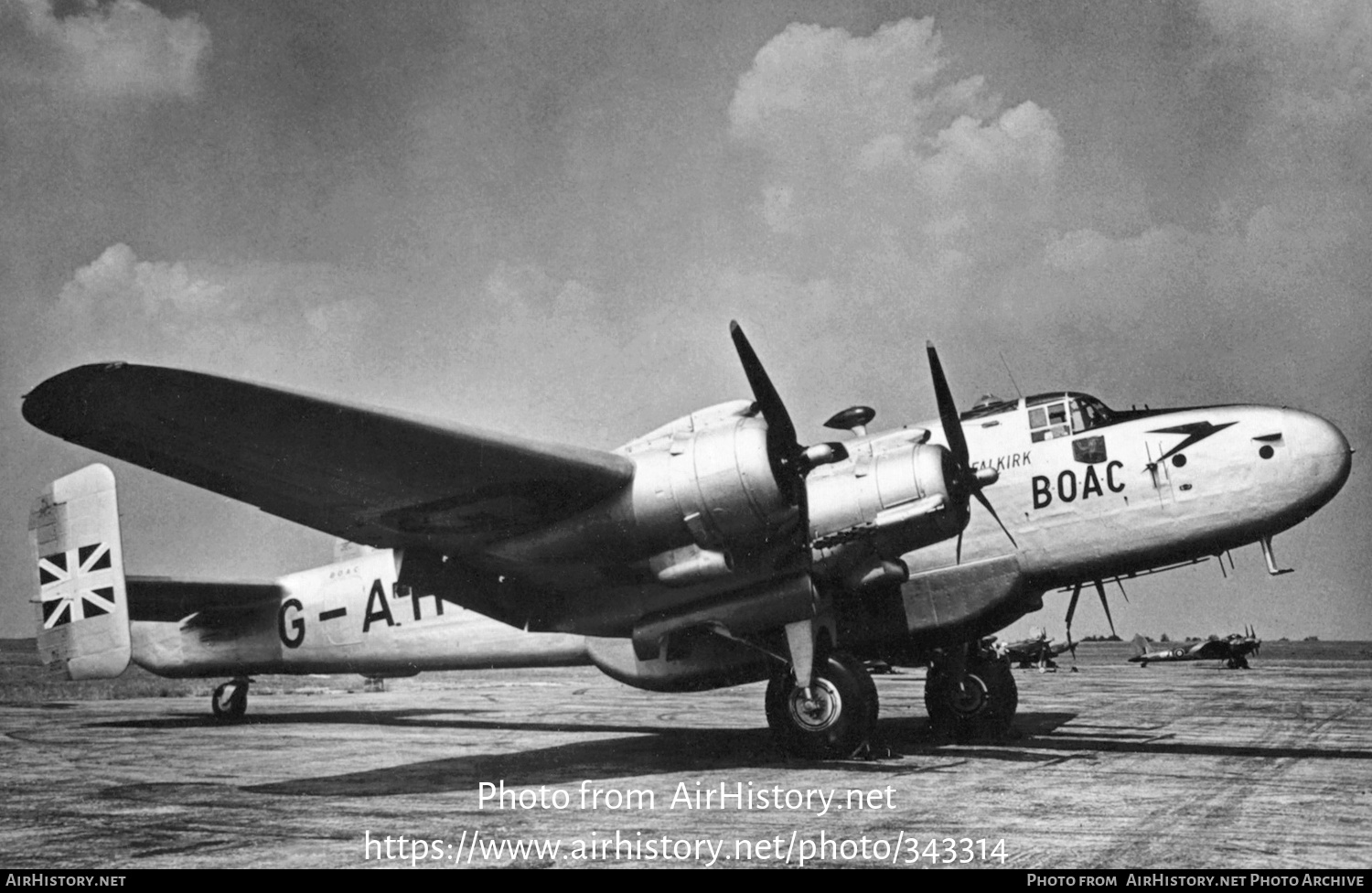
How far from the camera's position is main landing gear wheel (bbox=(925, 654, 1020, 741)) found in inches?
441

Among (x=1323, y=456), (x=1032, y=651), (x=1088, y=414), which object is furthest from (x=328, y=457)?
(x=1032, y=651)

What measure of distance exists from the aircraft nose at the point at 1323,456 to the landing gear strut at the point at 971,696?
3957 millimetres

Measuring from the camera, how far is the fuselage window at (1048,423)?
10.0m

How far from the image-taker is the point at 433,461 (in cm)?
786

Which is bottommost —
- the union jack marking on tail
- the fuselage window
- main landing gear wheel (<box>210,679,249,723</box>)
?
main landing gear wheel (<box>210,679,249,723</box>)

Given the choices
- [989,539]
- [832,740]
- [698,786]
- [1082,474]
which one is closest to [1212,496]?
[1082,474]

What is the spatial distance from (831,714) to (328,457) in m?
4.81

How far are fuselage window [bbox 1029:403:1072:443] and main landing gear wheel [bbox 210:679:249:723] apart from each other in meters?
12.8

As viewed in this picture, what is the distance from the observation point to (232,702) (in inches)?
637

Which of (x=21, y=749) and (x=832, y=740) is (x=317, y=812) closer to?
(x=832, y=740)

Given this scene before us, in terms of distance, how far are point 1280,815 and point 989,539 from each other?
13.8 feet

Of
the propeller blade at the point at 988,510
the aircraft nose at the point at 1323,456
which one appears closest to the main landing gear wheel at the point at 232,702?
the propeller blade at the point at 988,510

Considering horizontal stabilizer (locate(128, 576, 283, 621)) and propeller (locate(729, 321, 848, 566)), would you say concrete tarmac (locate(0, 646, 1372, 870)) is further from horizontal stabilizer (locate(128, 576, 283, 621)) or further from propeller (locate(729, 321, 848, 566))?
propeller (locate(729, 321, 848, 566))

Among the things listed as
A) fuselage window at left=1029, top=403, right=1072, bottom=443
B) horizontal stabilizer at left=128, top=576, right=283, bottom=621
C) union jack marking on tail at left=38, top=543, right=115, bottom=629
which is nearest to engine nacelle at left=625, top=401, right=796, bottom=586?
fuselage window at left=1029, top=403, right=1072, bottom=443
